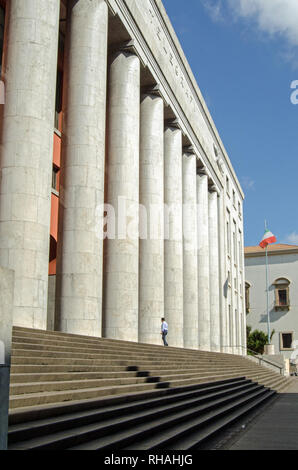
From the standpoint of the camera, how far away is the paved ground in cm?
870

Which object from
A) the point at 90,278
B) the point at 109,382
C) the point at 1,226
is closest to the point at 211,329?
the point at 90,278

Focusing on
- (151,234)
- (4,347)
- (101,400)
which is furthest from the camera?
(151,234)

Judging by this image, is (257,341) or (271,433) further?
(257,341)

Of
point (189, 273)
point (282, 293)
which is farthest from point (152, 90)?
point (282, 293)

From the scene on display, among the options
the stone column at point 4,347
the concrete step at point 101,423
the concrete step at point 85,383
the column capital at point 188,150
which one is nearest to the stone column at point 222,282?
the column capital at point 188,150

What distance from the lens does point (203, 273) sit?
35156mm

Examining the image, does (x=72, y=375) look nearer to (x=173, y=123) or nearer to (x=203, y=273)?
(x=173, y=123)

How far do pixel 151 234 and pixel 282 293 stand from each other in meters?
45.7

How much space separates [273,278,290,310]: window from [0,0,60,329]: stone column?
54509mm

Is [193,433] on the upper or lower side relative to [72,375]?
lower

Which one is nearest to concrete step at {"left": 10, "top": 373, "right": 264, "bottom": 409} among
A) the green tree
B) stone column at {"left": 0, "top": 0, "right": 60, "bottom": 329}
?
stone column at {"left": 0, "top": 0, "right": 60, "bottom": 329}

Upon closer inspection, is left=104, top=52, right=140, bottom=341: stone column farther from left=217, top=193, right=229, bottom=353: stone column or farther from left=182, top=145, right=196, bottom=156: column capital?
left=217, top=193, right=229, bottom=353: stone column

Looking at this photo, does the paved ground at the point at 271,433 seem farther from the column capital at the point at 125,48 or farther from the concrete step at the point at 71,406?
the column capital at the point at 125,48

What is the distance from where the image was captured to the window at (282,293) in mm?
65188
